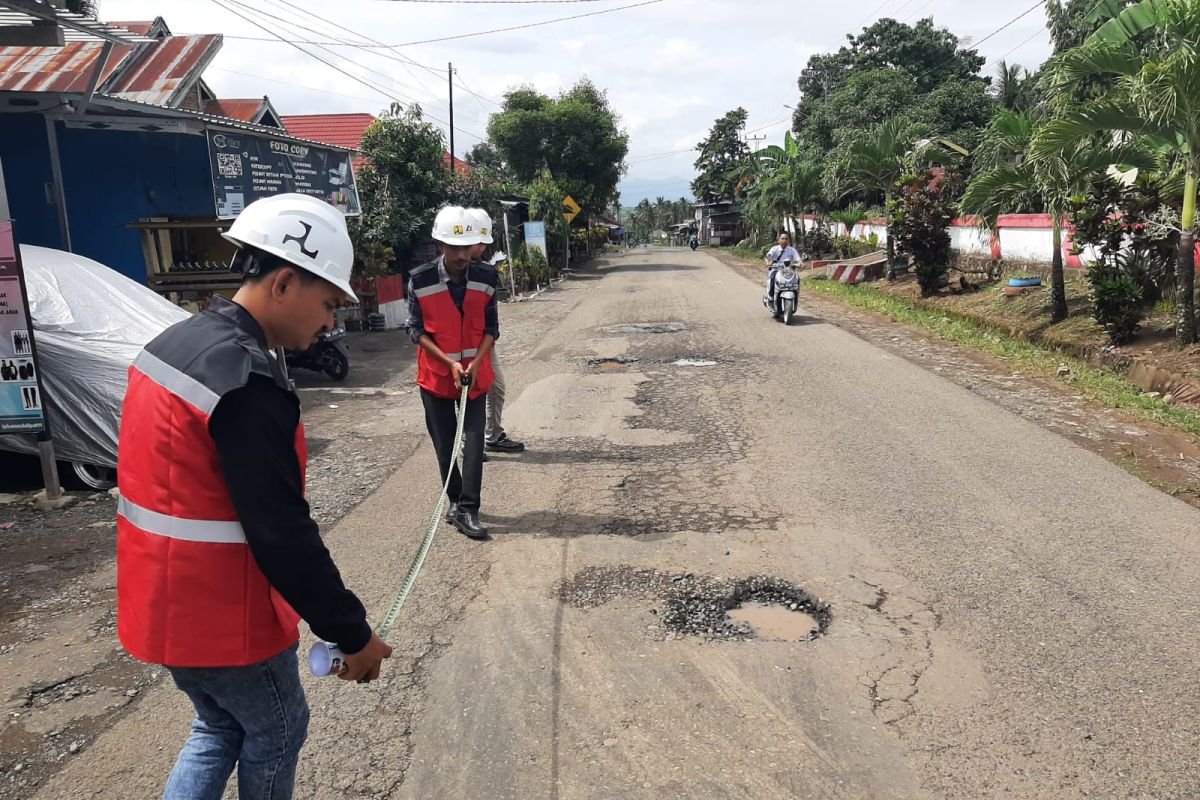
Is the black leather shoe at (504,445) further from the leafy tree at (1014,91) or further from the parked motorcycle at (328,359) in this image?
the leafy tree at (1014,91)

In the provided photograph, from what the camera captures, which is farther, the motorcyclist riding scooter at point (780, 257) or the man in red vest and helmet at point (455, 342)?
the motorcyclist riding scooter at point (780, 257)

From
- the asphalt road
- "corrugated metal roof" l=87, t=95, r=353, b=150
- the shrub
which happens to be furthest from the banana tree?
the asphalt road

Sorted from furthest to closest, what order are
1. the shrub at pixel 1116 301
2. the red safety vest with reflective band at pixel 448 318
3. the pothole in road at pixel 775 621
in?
1. the shrub at pixel 1116 301
2. the red safety vest with reflective band at pixel 448 318
3. the pothole in road at pixel 775 621

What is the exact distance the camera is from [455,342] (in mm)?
5125

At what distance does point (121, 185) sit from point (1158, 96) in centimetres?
1200

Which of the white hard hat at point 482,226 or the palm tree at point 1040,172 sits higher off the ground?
the palm tree at point 1040,172

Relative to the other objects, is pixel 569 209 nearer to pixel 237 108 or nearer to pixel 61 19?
pixel 237 108

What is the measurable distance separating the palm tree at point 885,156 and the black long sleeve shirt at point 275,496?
64.1 feet

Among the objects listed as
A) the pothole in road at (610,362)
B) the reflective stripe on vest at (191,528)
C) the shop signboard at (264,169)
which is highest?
the shop signboard at (264,169)

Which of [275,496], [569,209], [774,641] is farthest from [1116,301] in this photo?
[569,209]

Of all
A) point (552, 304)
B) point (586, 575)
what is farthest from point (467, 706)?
point (552, 304)

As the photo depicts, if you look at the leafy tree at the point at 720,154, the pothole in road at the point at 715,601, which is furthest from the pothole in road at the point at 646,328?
the leafy tree at the point at 720,154

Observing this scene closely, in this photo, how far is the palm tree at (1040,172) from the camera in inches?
388

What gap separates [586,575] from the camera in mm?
4375
